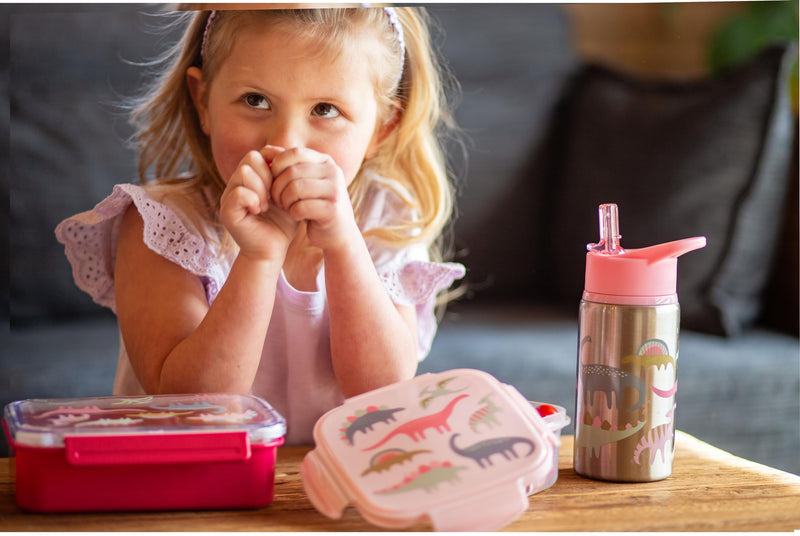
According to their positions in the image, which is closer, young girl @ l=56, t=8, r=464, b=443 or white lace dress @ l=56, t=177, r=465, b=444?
young girl @ l=56, t=8, r=464, b=443

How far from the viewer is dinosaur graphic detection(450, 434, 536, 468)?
43 cm

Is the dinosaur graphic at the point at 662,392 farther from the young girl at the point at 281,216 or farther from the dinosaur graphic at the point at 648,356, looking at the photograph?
the young girl at the point at 281,216

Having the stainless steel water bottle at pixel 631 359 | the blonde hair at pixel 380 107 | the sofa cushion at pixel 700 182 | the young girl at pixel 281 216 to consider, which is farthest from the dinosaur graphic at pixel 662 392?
the sofa cushion at pixel 700 182

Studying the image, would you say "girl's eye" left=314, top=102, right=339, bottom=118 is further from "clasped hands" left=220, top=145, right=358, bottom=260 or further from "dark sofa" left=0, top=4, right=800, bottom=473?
"dark sofa" left=0, top=4, right=800, bottom=473

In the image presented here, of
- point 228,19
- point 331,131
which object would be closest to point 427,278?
point 331,131

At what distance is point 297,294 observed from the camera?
2.52 ft

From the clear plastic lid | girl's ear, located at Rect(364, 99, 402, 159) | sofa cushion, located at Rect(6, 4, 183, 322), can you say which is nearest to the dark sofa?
sofa cushion, located at Rect(6, 4, 183, 322)

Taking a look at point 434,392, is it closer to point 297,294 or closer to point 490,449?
point 490,449

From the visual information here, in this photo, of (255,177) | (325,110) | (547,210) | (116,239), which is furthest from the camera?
(547,210)

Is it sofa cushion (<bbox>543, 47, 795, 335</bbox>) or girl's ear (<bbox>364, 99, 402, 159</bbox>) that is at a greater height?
Result: girl's ear (<bbox>364, 99, 402, 159</bbox>)

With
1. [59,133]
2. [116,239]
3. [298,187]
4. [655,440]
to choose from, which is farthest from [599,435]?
[59,133]

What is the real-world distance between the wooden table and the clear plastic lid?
44 millimetres

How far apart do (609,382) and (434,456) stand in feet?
0.45

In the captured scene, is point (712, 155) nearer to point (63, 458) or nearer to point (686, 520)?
point (686, 520)
